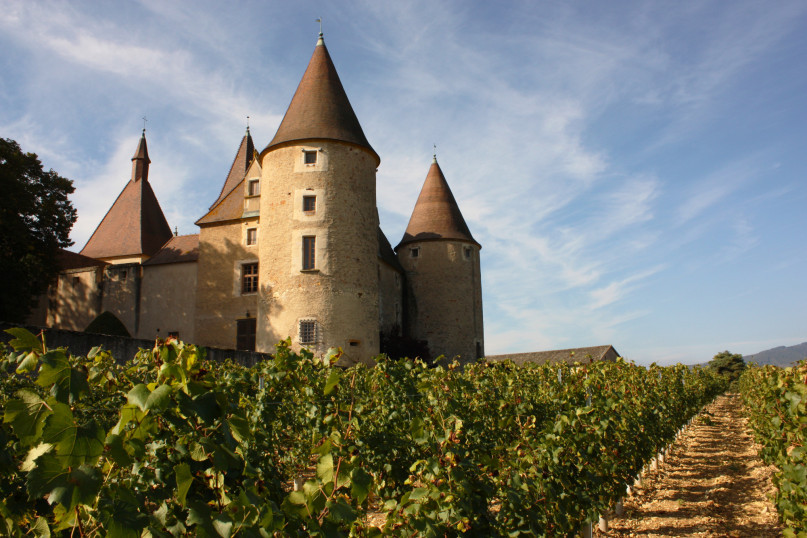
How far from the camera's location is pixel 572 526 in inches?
164

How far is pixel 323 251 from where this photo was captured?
18.6 m

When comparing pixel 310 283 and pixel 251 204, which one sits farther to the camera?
pixel 251 204

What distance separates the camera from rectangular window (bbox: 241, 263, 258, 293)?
67.3 ft

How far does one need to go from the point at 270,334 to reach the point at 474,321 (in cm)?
1023

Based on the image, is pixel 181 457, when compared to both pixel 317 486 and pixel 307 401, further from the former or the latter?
pixel 307 401

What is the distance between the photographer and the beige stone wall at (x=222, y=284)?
802 inches

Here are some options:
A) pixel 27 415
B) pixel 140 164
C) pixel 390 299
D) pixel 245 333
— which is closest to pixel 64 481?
pixel 27 415

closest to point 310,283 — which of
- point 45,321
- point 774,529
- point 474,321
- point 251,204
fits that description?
point 251,204

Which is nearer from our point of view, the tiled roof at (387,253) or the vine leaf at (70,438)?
the vine leaf at (70,438)

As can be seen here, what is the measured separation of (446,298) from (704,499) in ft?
62.2

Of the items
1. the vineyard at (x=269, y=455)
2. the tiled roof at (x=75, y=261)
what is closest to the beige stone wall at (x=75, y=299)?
the tiled roof at (x=75, y=261)

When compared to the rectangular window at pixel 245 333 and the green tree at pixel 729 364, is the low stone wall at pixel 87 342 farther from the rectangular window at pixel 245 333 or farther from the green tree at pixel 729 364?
the green tree at pixel 729 364

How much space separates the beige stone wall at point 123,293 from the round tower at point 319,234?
6.05m

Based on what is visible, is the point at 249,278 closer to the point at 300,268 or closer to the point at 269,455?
the point at 300,268
